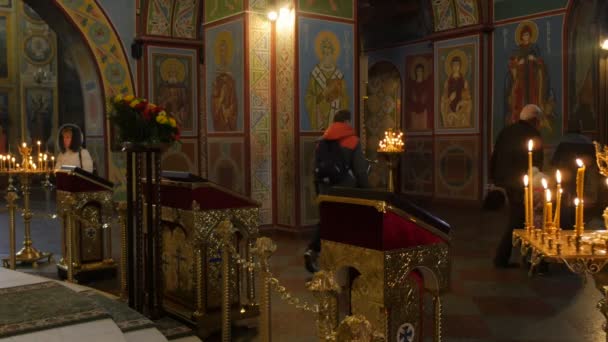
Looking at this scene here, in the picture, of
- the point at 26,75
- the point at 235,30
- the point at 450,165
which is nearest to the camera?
the point at 235,30

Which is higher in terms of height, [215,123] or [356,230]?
[215,123]

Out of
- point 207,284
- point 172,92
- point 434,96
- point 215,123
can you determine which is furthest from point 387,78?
point 207,284

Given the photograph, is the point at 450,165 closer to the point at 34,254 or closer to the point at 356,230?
the point at 34,254

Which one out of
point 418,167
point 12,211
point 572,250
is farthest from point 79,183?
point 418,167

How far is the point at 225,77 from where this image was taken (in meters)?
9.16

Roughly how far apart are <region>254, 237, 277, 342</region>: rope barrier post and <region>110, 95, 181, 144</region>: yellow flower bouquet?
1601mm

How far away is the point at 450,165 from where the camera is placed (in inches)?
475

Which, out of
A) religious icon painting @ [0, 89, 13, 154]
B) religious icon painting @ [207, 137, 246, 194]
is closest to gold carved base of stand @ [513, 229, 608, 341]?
religious icon painting @ [207, 137, 246, 194]

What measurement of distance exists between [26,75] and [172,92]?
9.04 meters

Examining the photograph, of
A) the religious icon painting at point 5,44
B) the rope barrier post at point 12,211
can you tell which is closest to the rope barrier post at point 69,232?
the rope barrier post at point 12,211

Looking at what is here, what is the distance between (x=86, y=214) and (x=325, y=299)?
4.51 m

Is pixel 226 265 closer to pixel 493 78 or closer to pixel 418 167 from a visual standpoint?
pixel 493 78

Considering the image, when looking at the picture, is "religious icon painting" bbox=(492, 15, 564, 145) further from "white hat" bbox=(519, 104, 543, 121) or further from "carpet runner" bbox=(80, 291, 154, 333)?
"carpet runner" bbox=(80, 291, 154, 333)

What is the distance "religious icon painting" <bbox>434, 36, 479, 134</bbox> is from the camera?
37.7ft
